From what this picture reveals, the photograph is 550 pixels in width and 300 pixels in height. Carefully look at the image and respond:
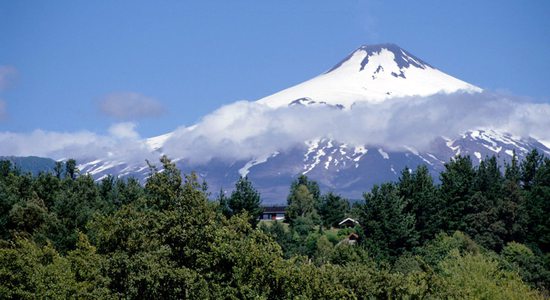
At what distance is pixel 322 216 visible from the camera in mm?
116250

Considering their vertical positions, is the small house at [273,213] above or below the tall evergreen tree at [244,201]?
above

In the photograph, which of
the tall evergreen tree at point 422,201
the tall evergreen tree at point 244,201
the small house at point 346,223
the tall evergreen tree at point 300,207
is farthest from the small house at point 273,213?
the tall evergreen tree at point 244,201

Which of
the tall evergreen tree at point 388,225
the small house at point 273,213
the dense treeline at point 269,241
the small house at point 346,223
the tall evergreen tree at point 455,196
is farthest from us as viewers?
the small house at point 273,213

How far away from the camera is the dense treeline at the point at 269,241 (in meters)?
28.0

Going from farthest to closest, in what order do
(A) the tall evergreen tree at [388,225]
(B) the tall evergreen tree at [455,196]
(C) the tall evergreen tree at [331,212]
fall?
(C) the tall evergreen tree at [331,212]
(B) the tall evergreen tree at [455,196]
(A) the tall evergreen tree at [388,225]

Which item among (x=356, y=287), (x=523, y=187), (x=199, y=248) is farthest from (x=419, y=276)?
(x=523, y=187)

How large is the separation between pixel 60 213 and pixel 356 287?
29933mm

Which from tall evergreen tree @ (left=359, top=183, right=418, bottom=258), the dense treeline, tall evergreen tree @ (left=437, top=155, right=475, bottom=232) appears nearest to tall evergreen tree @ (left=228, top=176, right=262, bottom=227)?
the dense treeline

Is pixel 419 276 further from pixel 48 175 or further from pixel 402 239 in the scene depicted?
pixel 48 175

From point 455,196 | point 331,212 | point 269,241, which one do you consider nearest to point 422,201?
point 455,196

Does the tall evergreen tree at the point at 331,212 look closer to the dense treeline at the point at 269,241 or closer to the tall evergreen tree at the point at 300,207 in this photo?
the dense treeline at the point at 269,241

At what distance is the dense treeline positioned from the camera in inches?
1104

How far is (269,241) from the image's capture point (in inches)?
1241

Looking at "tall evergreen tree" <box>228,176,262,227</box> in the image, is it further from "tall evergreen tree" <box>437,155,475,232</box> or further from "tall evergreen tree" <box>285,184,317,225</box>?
"tall evergreen tree" <box>285,184,317,225</box>
